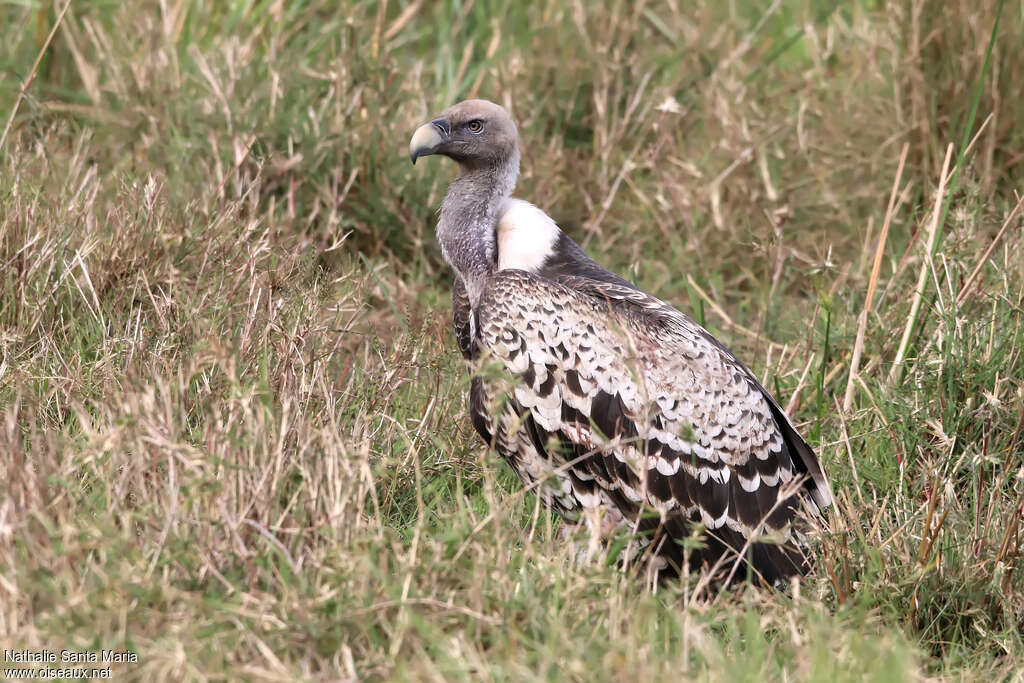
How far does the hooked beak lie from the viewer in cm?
414

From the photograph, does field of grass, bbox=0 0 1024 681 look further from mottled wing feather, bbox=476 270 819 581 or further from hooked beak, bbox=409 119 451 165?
hooked beak, bbox=409 119 451 165

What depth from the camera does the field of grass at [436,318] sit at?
8.64 feet

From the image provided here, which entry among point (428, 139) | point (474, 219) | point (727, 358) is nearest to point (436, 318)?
point (474, 219)

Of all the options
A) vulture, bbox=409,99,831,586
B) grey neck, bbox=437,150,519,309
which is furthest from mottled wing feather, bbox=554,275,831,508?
grey neck, bbox=437,150,519,309

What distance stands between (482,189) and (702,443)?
3.88 feet

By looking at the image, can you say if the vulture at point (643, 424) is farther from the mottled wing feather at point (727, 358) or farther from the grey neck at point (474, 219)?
the grey neck at point (474, 219)

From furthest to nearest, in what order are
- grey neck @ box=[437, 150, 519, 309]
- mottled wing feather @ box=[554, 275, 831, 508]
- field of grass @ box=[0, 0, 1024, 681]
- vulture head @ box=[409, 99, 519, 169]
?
vulture head @ box=[409, 99, 519, 169], grey neck @ box=[437, 150, 519, 309], mottled wing feather @ box=[554, 275, 831, 508], field of grass @ box=[0, 0, 1024, 681]

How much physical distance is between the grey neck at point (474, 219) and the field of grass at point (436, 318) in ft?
0.95

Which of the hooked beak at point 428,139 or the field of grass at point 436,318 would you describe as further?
the hooked beak at point 428,139

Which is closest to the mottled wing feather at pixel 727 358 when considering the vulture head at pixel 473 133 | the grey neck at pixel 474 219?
the grey neck at pixel 474 219

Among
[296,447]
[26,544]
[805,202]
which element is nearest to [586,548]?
[296,447]

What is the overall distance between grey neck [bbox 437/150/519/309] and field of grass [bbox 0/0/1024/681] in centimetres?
29

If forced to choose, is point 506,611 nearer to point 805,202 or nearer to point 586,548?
point 586,548

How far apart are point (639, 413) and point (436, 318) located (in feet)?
3.98
